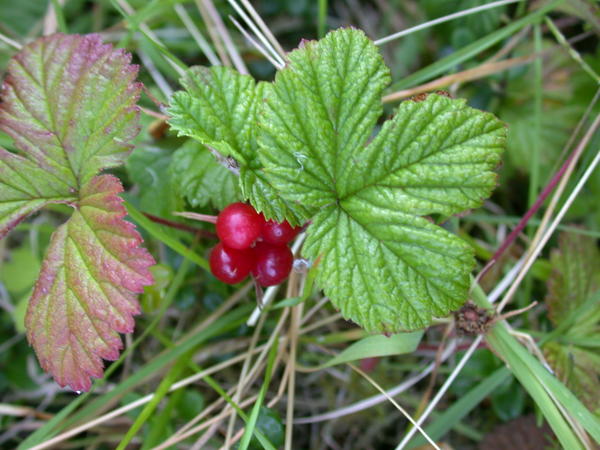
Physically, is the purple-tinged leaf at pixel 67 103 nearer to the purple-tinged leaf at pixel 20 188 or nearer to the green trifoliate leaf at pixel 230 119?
the purple-tinged leaf at pixel 20 188

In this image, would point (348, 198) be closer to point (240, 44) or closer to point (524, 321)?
point (524, 321)

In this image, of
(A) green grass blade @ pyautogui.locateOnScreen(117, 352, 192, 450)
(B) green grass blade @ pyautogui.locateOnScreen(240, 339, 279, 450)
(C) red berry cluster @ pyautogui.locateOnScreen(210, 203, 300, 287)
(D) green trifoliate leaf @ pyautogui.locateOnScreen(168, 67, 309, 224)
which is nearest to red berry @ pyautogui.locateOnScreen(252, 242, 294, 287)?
(C) red berry cluster @ pyautogui.locateOnScreen(210, 203, 300, 287)

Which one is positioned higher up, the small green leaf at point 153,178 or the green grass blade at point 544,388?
the small green leaf at point 153,178

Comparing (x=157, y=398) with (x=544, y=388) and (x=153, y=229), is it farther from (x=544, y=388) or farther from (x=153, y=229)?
(x=544, y=388)

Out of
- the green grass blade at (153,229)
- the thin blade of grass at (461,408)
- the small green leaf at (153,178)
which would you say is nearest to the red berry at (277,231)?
the green grass blade at (153,229)

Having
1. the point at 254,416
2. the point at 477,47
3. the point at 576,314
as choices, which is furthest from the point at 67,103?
the point at 576,314
